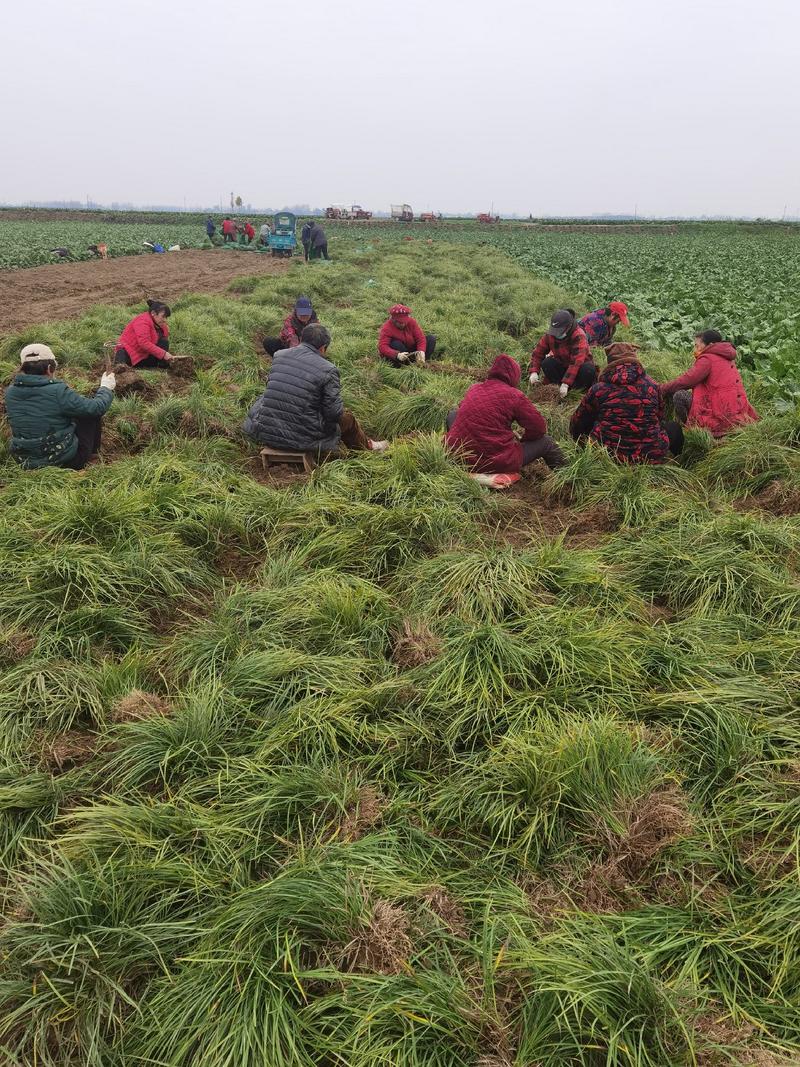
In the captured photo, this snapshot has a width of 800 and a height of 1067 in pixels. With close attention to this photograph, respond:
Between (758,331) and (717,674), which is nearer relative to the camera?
(717,674)

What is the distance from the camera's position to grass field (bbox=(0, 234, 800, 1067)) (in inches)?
72.7

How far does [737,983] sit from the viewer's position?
75.6 inches

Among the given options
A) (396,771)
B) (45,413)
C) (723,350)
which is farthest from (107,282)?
(396,771)

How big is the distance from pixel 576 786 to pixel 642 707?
69 cm

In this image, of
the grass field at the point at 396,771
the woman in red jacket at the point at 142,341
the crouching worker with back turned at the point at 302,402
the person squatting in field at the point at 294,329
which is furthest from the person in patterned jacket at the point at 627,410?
the woman in red jacket at the point at 142,341

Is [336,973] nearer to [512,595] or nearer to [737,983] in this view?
[737,983]

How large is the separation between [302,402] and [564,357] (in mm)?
4017

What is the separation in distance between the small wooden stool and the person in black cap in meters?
3.55

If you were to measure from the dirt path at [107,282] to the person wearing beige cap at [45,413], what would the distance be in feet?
22.4

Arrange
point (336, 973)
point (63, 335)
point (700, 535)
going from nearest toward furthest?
1. point (336, 973)
2. point (700, 535)
3. point (63, 335)

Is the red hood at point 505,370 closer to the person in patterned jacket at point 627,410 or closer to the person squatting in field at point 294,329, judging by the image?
the person in patterned jacket at point 627,410

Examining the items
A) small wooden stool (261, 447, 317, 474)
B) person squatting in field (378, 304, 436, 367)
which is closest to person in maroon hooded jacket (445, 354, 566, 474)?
small wooden stool (261, 447, 317, 474)

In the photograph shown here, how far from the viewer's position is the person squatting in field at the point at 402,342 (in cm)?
869

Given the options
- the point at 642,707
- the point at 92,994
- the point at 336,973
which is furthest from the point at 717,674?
the point at 92,994
